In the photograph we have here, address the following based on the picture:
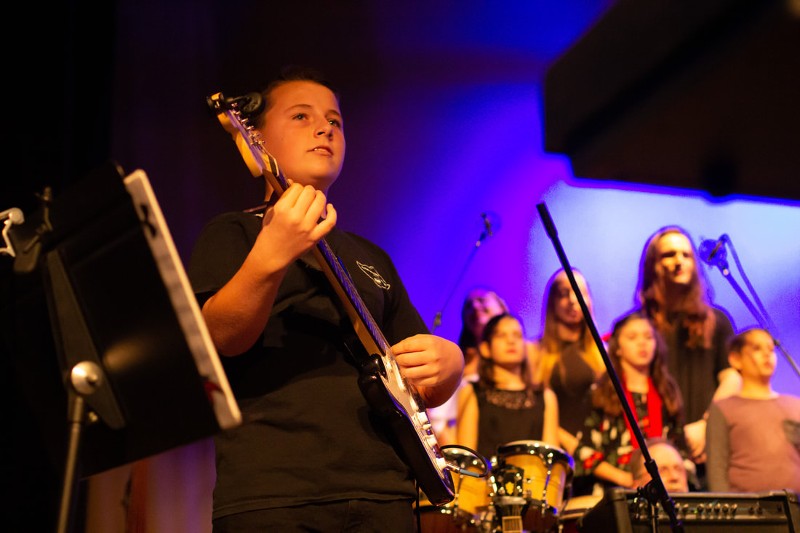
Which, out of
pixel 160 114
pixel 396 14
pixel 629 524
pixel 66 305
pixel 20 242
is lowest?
pixel 629 524

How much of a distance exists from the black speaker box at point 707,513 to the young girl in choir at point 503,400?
1.47 meters

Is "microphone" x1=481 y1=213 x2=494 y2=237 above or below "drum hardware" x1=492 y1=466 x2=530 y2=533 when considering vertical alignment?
above

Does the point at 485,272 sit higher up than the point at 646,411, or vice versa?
the point at 485,272

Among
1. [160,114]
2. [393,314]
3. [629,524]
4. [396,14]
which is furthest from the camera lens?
[396,14]

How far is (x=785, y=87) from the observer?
199 inches

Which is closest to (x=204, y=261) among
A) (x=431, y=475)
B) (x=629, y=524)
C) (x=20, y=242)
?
(x=20, y=242)

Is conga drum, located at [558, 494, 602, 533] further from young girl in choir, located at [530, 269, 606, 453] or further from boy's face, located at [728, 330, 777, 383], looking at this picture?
boy's face, located at [728, 330, 777, 383]

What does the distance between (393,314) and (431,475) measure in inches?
18.5

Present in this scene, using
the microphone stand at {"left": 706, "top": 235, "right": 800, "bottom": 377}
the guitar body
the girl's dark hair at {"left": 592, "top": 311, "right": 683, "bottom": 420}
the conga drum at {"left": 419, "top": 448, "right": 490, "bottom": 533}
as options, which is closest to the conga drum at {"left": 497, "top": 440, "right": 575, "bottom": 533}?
the conga drum at {"left": 419, "top": 448, "right": 490, "bottom": 533}

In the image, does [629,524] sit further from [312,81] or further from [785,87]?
[785,87]

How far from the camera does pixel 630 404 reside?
15.1ft

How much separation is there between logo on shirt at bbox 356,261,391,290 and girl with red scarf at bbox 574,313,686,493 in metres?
2.70

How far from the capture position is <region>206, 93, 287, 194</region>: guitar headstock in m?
1.66

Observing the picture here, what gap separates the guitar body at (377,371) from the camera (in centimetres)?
167
